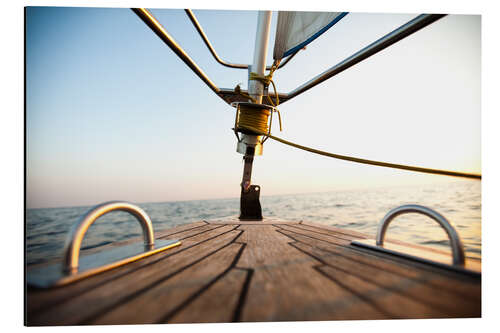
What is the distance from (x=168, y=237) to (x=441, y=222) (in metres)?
1.06

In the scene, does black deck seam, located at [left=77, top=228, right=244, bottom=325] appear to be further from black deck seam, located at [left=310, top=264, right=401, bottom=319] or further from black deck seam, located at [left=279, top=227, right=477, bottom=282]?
black deck seam, located at [left=279, top=227, right=477, bottom=282]

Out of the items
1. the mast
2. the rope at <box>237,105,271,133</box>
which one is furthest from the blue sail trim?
the rope at <box>237,105,271,133</box>

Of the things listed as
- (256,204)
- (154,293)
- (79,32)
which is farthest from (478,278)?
(79,32)

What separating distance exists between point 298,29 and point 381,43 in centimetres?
97

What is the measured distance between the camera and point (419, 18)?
84 centimetres

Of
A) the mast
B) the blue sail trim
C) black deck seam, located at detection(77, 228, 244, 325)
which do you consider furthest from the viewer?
the mast

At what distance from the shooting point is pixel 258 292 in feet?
1.67

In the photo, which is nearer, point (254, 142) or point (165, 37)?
point (165, 37)

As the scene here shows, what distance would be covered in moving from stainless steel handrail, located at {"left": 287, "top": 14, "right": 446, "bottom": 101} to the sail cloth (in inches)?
15.6

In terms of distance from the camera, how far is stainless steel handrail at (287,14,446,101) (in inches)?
33.0

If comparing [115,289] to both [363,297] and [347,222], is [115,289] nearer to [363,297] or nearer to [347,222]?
[363,297]

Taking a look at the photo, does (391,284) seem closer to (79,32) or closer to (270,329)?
(270,329)

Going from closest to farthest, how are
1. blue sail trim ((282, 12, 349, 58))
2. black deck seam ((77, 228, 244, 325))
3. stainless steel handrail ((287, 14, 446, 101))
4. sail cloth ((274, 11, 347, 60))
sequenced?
black deck seam ((77, 228, 244, 325))
stainless steel handrail ((287, 14, 446, 101))
blue sail trim ((282, 12, 349, 58))
sail cloth ((274, 11, 347, 60))

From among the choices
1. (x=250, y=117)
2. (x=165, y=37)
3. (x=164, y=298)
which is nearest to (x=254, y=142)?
(x=250, y=117)
